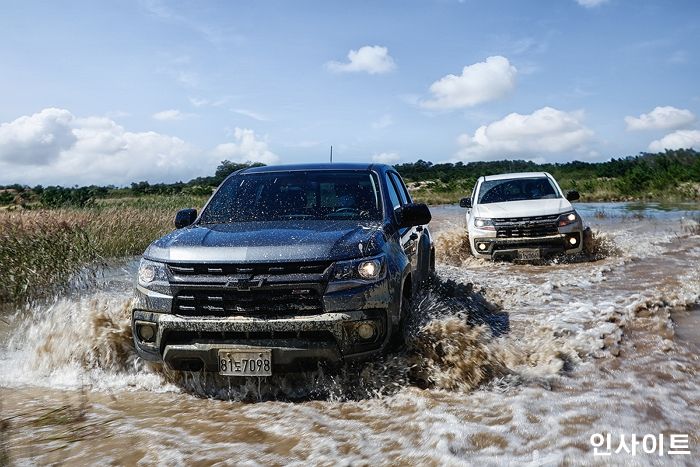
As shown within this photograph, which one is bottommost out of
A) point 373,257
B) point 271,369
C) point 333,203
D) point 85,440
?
point 85,440

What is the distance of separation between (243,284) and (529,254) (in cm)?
808

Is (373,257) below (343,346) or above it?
above

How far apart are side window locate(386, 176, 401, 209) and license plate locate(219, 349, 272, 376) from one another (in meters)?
1.99

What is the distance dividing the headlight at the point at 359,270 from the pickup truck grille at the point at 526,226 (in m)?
7.44

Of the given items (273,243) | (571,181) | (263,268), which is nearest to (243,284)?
(263,268)

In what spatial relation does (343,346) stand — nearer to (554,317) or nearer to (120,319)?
(120,319)

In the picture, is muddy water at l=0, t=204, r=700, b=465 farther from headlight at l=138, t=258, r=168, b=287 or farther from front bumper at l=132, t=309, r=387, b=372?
headlight at l=138, t=258, r=168, b=287

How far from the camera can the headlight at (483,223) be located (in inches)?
451

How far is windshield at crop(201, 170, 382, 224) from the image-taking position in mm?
5191

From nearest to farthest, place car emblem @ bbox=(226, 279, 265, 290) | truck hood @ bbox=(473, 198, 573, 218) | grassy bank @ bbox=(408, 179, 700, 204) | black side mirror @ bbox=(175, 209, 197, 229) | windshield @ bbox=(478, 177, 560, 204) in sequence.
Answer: car emblem @ bbox=(226, 279, 265, 290), black side mirror @ bbox=(175, 209, 197, 229), truck hood @ bbox=(473, 198, 573, 218), windshield @ bbox=(478, 177, 560, 204), grassy bank @ bbox=(408, 179, 700, 204)

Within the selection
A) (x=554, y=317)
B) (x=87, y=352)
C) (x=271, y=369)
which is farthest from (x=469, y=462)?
(x=554, y=317)

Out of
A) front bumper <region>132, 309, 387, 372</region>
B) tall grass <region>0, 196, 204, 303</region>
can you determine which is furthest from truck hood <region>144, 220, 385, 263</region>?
tall grass <region>0, 196, 204, 303</region>

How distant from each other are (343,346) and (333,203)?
1.50m

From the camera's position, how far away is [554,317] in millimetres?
7273
